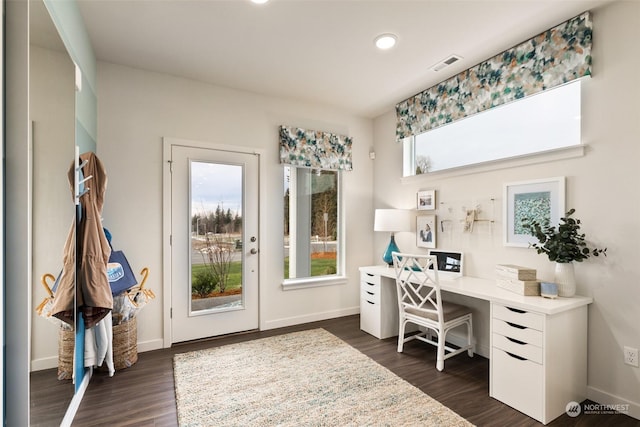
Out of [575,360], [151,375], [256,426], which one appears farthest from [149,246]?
[575,360]

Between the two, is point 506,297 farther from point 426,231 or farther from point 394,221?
point 394,221

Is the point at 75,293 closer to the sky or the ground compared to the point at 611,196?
closer to the ground

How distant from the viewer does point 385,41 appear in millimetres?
2582

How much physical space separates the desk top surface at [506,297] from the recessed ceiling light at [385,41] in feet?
6.70

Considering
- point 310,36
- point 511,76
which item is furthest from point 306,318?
point 511,76

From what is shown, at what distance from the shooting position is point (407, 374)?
103 inches

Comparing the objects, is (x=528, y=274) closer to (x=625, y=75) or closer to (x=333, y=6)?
(x=625, y=75)

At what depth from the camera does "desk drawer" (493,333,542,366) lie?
2027 millimetres

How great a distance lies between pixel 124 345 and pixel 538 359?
310 centimetres

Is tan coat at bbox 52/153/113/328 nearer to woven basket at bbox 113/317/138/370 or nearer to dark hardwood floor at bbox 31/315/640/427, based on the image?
dark hardwood floor at bbox 31/315/640/427

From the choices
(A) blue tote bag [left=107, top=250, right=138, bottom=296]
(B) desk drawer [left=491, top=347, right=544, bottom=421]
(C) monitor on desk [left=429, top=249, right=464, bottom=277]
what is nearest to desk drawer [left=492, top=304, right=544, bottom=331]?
(B) desk drawer [left=491, top=347, right=544, bottom=421]

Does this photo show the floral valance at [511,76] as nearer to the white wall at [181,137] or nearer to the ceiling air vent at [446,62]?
the ceiling air vent at [446,62]

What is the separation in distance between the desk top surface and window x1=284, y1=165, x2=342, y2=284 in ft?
5.18

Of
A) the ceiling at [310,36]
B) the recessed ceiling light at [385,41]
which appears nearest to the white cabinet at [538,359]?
the ceiling at [310,36]
